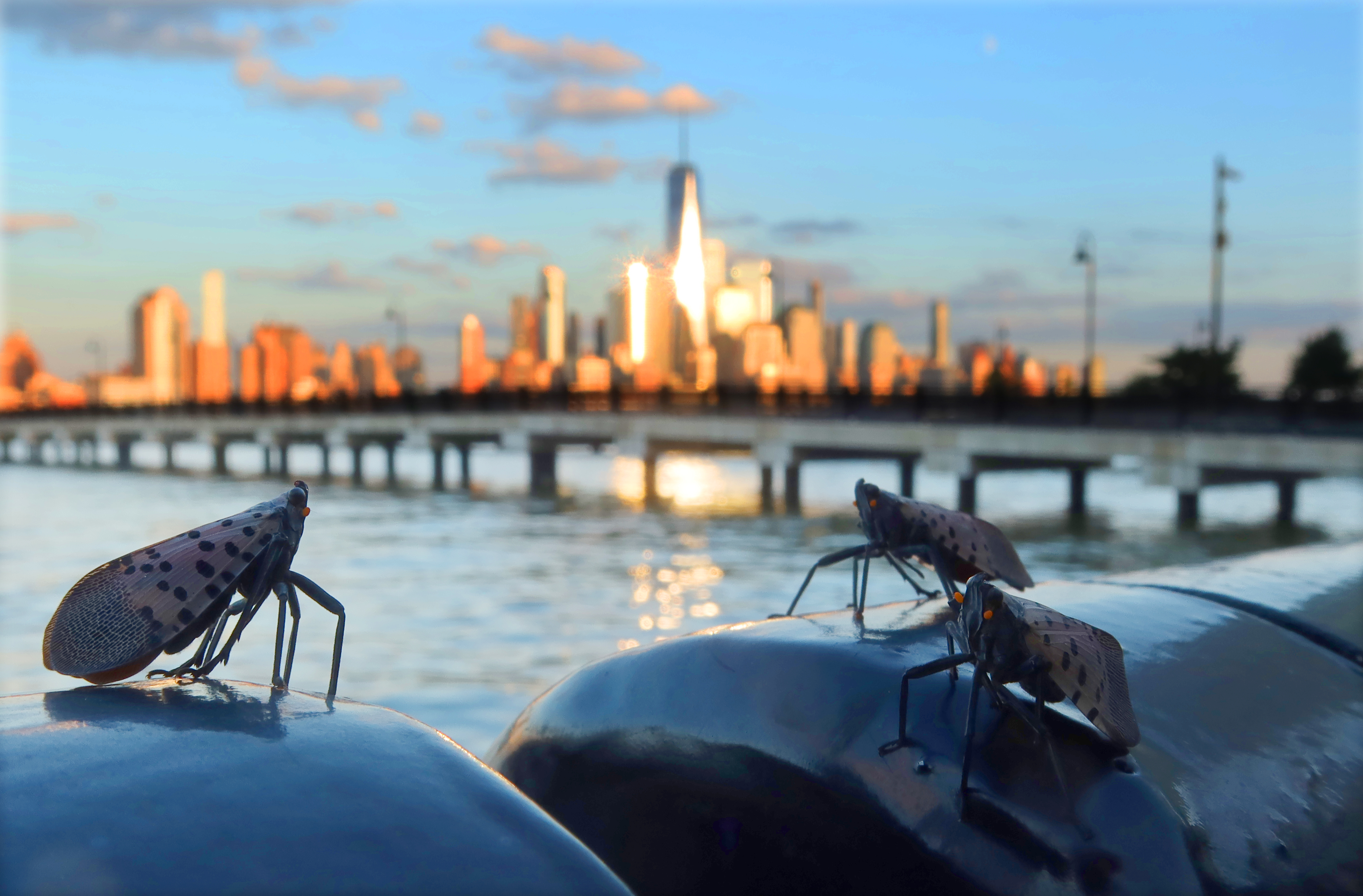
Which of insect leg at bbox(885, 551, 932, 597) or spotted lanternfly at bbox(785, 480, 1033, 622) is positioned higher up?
spotted lanternfly at bbox(785, 480, 1033, 622)

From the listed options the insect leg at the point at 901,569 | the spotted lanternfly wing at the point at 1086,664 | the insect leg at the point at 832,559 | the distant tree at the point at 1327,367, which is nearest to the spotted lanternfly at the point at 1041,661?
the spotted lanternfly wing at the point at 1086,664

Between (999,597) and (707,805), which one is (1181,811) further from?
(707,805)

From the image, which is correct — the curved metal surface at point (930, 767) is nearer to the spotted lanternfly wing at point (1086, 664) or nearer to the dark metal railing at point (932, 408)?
the spotted lanternfly wing at point (1086, 664)

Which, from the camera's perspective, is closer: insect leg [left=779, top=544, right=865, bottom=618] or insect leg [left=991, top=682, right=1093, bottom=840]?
insect leg [left=991, top=682, right=1093, bottom=840]

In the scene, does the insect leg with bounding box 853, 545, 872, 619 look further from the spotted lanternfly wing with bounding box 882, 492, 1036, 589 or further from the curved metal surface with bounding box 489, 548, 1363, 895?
the spotted lanternfly wing with bounding box 882, 492, 1036, 589

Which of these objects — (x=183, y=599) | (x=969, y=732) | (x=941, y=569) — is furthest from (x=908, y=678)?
(x=183, y=599)

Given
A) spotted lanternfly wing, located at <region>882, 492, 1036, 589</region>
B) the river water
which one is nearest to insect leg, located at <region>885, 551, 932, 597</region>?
spotted lanternfly wing, located at <region>882, 492, 1036, 589</region>

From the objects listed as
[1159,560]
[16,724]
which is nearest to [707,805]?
[16,724]

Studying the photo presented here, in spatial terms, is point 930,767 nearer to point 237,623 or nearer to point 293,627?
point 293,627
